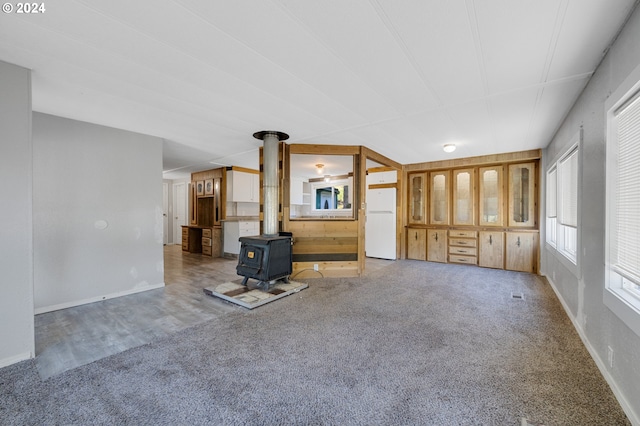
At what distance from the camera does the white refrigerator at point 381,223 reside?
650cm

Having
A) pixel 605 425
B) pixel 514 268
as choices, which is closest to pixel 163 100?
pixel 605 425

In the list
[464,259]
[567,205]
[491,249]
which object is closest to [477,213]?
[491,249]

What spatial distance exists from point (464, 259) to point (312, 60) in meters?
5.48

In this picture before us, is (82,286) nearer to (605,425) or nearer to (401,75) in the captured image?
(401,75)

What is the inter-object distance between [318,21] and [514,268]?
19.0 ft

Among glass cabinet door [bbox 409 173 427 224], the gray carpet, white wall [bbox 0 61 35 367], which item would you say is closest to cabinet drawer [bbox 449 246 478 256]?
glass cabinet door [bbox 409 173 427 224]

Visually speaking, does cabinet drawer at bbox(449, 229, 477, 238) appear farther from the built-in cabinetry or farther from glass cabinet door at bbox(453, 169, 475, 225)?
glass cabinet door at bbox(453, 169, 475, 225)

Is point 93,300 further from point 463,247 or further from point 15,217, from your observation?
point 463,247

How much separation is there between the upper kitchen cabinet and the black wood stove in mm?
3175

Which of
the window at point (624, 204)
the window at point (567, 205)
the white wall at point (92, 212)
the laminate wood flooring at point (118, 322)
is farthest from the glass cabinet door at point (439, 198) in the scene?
the white wall at point (92, 212)

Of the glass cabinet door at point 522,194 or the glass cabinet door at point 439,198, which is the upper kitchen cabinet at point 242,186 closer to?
the glass cabinet door at point 439,198

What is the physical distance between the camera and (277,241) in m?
3.93

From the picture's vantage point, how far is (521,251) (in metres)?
5.22

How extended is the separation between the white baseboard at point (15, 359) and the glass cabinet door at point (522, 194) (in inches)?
281
